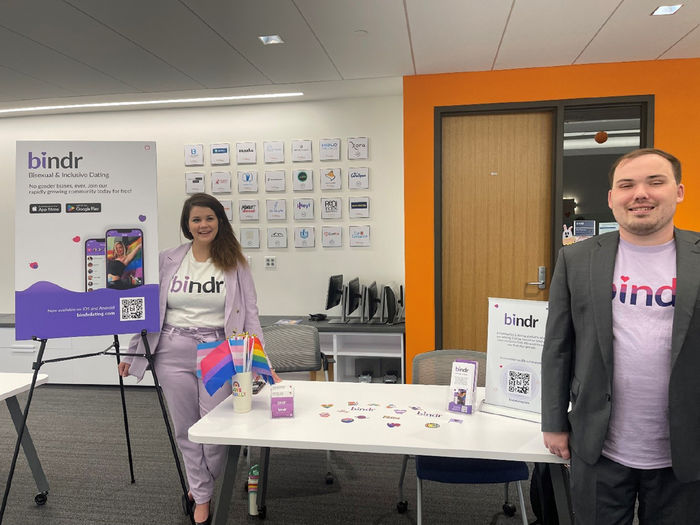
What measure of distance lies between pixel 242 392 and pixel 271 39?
2390 mm

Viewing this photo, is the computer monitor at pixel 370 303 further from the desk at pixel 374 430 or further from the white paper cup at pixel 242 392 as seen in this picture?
the white paper cup at pixel 242 392

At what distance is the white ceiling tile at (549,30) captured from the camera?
2.79m

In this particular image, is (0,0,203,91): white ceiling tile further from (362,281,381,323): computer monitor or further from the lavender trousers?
(362,281,381,323): computer monitor

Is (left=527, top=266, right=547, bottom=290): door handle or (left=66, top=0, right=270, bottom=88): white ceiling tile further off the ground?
(left=66, top=0, right=270, bottom=88): white ceiling tile

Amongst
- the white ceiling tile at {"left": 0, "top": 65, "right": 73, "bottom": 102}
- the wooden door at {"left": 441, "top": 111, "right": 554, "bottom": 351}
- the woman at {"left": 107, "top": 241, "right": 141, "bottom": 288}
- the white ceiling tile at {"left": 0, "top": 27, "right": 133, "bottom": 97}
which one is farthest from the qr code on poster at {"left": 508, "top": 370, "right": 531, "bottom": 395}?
the white ceiling tile at {"left": 0, "top": 65, "right": 73, "bottom": 102}

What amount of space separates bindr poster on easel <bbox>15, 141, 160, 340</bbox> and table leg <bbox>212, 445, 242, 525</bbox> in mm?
837

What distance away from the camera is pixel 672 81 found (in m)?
3.71

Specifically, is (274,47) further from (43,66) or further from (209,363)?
(209,363)

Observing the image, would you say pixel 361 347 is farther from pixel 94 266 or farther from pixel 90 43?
pixel 90 43

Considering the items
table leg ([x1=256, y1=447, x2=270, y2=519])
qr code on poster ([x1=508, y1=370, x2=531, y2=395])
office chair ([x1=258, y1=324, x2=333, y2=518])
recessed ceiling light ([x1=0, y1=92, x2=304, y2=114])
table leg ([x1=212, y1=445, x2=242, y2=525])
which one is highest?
recessed ceiling light ([x1=0, y1=92, x2=304, y2=114])

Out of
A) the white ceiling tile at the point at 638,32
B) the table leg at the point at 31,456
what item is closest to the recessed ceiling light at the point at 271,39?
the white ceiling tile at the point at 638,32

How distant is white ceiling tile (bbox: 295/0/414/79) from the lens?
2.77m

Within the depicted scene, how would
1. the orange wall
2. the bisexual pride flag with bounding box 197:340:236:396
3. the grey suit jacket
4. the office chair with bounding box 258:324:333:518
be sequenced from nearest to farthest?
the grey suit jacket < the bisexual pride flag with bounding box 197:340:236:396 < the office chair with bounding box 258:324:333:518 < the orange wall

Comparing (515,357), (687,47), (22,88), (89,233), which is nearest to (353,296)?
(89,233)
